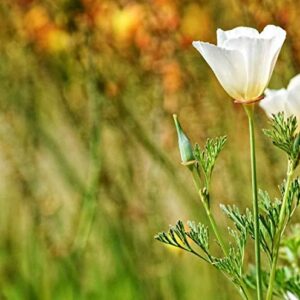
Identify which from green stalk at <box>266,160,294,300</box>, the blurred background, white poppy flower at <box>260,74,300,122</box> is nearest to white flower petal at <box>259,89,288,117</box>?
white poppy flower at <box>260,74,300,122</box>

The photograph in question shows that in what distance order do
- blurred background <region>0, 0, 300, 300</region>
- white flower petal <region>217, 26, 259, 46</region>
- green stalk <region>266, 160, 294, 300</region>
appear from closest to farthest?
green stalk <region>266, 160, 294, 300</region>, white flower petal <region>217, 26, 259, 46</region>, blurred background <region>0, 0, 300, 300</region>

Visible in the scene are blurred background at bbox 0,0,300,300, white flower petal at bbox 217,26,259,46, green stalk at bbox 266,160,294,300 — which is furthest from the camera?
blurred background at bbox 0,0,300,300

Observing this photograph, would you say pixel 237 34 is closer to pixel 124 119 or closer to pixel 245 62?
pixel 245 62

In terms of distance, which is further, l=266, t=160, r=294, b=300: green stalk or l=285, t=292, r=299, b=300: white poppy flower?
l=285, t=292, r=299, b=300: white poppy flower

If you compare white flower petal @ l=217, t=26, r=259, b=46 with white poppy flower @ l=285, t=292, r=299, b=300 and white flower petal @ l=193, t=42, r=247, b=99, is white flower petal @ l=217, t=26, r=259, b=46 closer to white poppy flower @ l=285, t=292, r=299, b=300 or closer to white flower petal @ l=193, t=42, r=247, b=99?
white flower petal @ l=193, t=42, r=247, b=99

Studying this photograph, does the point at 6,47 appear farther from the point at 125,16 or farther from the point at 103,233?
the point at 103,233

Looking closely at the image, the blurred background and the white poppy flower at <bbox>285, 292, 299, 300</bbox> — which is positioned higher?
the blurred background

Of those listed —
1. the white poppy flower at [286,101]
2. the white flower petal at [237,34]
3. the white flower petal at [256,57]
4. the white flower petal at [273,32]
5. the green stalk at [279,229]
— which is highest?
the white flower petal at [237,34]

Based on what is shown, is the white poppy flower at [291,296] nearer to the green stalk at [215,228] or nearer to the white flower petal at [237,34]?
the green stalk at [215,228]

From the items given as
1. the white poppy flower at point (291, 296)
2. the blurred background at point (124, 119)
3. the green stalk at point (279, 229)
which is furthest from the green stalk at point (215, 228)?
the blurred background at point (124, 119)
